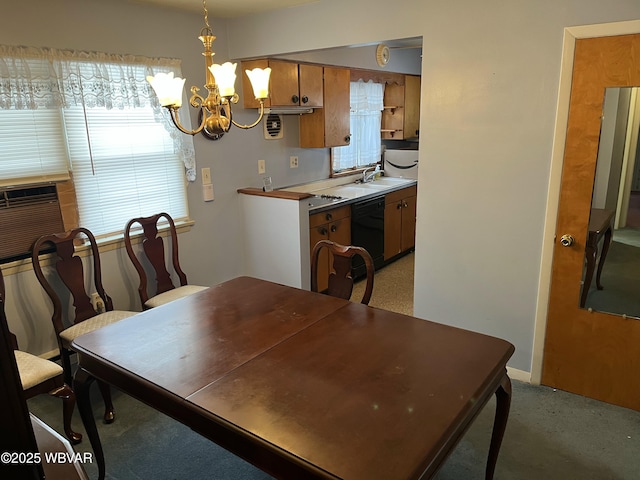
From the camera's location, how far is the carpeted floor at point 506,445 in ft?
6.96

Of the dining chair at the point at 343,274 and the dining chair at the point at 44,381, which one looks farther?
the dining chair at the point at 343,274

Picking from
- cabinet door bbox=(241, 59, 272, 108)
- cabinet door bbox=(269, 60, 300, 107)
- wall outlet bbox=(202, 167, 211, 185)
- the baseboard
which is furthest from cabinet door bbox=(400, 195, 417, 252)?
the baseboard

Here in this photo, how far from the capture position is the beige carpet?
156 inches

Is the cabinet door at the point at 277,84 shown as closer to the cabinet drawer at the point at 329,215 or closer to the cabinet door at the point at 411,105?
the cabinet drawer at the point at 329,215

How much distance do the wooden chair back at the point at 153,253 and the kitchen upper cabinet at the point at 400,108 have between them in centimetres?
335

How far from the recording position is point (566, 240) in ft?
8.34

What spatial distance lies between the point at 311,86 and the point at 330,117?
1.33ft

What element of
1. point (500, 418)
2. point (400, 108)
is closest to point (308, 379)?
point (500, 418)

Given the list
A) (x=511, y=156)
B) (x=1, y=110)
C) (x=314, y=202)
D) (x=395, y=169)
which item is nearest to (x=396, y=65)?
(x=395, y=169)

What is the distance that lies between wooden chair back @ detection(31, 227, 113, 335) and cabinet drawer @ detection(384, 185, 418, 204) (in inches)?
112

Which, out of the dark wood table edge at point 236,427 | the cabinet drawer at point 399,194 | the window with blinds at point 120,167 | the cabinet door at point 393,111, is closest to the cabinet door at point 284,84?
the window with blinds at point 120,167

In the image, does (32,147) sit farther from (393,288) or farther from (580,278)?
(580,278)

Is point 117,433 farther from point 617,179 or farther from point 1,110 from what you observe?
point 617,179

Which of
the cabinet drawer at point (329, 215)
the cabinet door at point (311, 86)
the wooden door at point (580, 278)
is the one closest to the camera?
the wooden door at point (580, 278)
